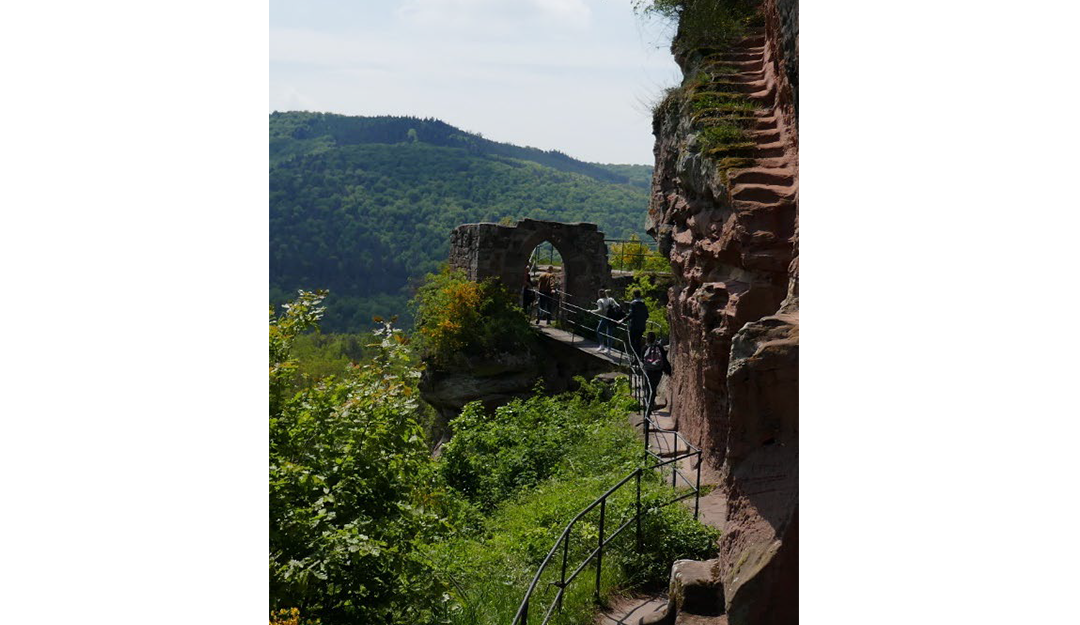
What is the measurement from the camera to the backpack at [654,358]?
12.9 meters

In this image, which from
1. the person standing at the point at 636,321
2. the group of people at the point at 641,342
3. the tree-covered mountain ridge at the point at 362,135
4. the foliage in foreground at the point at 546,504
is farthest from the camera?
the tree-covered mountain ridge at the point at 362,135

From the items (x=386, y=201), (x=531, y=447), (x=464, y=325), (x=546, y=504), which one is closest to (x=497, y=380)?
(x=464, y=325)

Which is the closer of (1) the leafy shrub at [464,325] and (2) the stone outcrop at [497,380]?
(2) the stone outcrop at [497,380]

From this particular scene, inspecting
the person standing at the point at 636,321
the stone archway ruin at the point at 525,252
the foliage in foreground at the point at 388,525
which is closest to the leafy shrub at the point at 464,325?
the stone archway ruin at the point at 525,252

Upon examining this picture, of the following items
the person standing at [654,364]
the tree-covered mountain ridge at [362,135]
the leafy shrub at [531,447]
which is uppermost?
the tree-covered mountain ridge at [362,135]

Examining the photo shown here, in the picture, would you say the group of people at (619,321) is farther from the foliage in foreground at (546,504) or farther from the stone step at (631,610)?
the stone step at (631,610)

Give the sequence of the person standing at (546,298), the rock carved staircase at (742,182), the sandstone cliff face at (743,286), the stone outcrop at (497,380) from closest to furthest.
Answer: the sandstone cliff face at (743,286) < the rock carved staircase at (742,182) < the stone outcrop at (497,380) < the person standing at (546,298)

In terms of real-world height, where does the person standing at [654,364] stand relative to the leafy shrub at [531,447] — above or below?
above

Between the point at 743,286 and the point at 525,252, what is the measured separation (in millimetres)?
15476

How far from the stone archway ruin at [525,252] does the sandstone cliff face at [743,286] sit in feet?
34.9

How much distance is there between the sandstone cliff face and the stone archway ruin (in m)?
10.7

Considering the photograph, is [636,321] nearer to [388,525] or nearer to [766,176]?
[766,176]

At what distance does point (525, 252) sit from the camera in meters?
22.6
